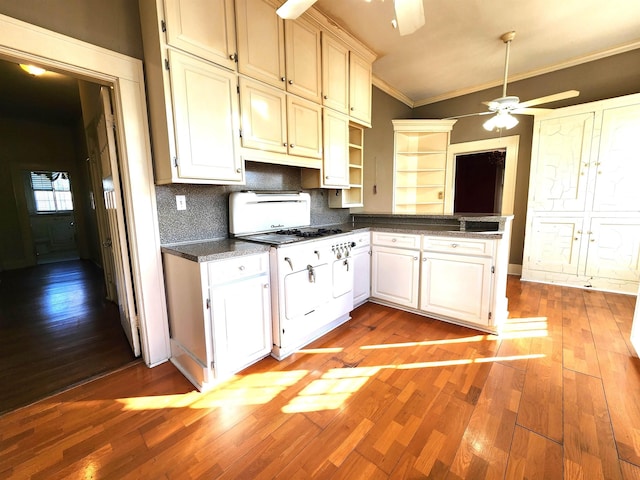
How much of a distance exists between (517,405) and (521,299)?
6.64 feet

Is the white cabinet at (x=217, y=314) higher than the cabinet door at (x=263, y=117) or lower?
lower

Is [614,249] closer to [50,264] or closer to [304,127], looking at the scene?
[304,127]

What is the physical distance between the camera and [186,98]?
1.68 meters

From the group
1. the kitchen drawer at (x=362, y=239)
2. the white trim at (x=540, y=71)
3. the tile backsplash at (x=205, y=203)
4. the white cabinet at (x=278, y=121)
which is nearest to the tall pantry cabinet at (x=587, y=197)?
the white trim at (x=540, y=71)

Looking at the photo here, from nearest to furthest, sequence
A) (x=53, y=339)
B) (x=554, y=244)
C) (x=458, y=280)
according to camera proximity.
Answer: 1. (x=53, y=339)
2. (x=458, y=280)
3. (x=554, y=244)

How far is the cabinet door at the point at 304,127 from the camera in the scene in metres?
2.27

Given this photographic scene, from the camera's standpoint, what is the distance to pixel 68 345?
2221 mm

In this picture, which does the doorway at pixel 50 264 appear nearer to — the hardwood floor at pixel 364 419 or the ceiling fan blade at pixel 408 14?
the hardwood floor at pixel 364 419

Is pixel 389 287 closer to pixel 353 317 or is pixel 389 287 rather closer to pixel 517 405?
pixel 353 317

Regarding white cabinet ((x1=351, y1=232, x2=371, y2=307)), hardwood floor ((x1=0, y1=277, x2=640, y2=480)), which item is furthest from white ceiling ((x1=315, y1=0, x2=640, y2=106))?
hardwood floor ((x1=0, y1=277, x2=640, y2=480))

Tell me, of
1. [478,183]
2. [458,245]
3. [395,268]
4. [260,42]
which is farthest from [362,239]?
[478,183]

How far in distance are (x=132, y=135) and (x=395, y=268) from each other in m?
2.43

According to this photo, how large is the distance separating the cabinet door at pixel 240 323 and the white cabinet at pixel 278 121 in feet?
3.47

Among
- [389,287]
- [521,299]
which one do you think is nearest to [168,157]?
[389,287]
